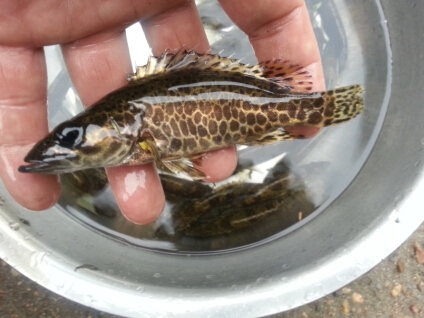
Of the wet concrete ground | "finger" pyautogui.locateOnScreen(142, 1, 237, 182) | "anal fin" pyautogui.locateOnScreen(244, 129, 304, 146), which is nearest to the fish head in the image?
"finger" pyautogui.locateOnScreen(142, 1, 237, 182)

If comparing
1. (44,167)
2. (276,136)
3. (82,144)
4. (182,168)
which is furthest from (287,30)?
(44,167)

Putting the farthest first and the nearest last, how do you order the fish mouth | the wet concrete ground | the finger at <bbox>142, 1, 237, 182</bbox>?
the wet concrete ground, the finger at <bbox>142, 1, 237, 182</bbox>, the fish mouth

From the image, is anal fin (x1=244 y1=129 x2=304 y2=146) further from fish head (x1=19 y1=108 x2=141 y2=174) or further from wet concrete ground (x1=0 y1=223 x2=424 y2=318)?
wet concrete ground (x1=0 y1=223 x2=424 y2=318)

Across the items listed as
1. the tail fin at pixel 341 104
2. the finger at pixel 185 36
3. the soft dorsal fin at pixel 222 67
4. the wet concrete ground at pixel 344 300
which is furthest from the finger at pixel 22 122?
the tail fin at pixel 341 104

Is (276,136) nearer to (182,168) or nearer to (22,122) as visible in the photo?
A: (182,168)

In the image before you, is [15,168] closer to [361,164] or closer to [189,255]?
[189,255]

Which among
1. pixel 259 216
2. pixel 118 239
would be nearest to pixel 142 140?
pixel 118 239
